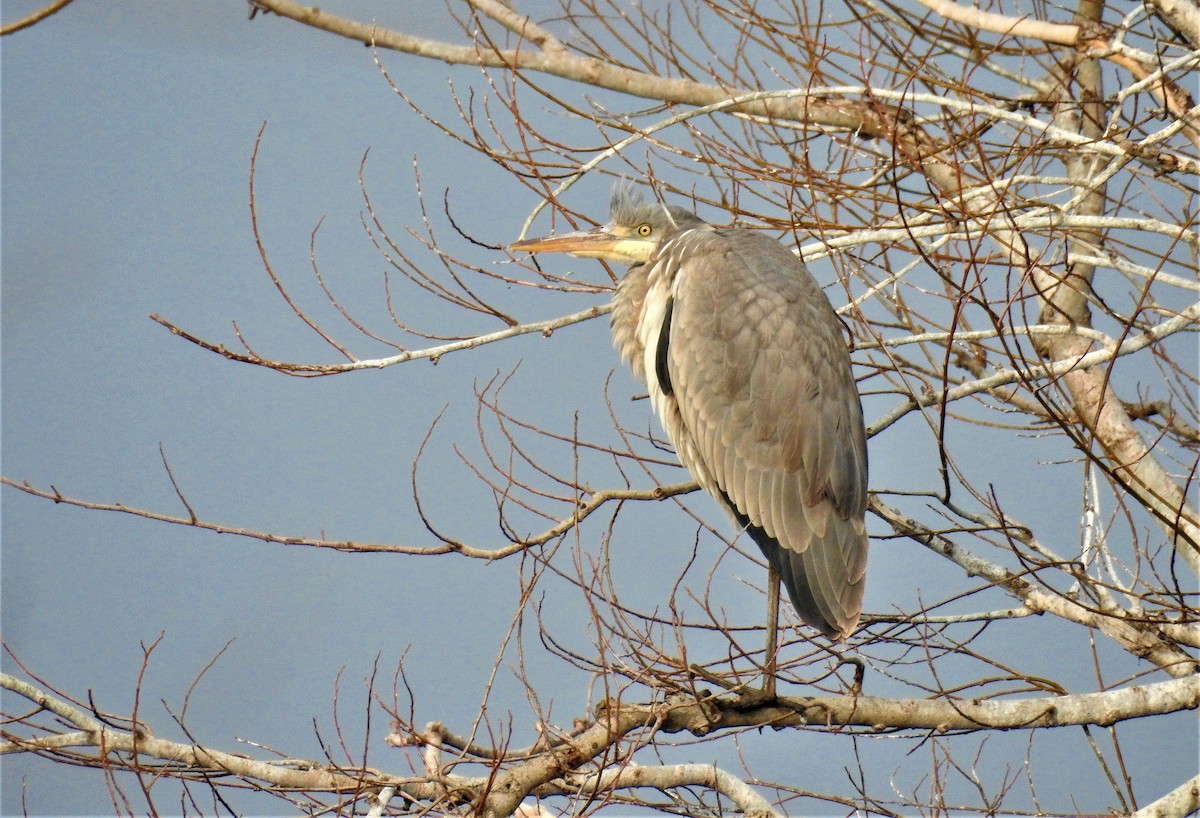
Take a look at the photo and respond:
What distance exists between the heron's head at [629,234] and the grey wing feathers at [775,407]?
343 millimetres

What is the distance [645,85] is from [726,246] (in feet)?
2.39

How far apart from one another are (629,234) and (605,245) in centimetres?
7

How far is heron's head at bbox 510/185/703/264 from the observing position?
3.12 m

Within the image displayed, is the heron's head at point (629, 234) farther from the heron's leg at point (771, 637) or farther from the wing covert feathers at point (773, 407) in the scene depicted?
the heron's leg at point (771, 637)

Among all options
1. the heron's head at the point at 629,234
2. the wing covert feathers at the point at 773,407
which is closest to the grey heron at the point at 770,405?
the wing covert feathers at the point at 773,407

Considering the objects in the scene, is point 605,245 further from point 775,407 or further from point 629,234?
point 775,407

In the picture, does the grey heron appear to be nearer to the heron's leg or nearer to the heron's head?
the heron's leg

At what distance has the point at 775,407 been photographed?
8.74 feet

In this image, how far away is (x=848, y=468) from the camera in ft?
8.59

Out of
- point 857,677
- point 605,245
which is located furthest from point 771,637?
point 605,245

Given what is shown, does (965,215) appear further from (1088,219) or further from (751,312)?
(751,312)

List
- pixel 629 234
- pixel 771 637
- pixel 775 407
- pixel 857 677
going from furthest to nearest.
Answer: pixel 629 234 < pixel 775 407 < pixel 771 637 < pixel 857 677

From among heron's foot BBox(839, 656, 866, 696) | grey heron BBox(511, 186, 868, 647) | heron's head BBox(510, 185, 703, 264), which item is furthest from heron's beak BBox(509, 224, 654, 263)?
heron's foot BBox(839, 656, 866, 696)

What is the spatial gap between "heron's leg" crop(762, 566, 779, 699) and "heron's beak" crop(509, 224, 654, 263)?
92 cm
